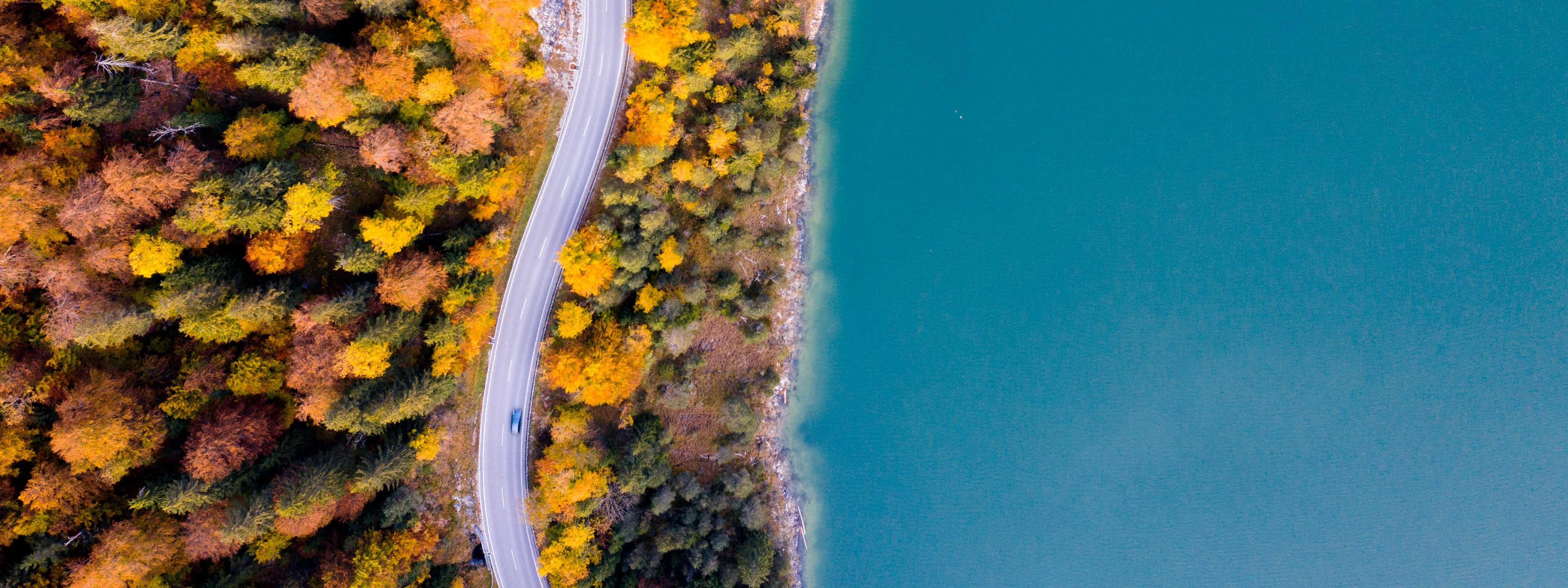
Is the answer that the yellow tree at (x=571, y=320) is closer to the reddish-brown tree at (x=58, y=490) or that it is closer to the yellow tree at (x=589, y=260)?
the yellow tree at (x=589, y=260)

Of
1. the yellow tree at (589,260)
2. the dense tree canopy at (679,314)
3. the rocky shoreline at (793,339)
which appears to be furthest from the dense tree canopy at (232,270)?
the rocky shoreline at (793,339)

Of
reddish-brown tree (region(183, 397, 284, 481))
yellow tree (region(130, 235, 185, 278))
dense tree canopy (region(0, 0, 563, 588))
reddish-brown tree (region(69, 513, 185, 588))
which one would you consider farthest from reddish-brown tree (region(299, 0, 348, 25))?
reddish-brown tree (region(69, 513, 185, 588))

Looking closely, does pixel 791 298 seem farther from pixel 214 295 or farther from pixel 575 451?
pixel 214 295

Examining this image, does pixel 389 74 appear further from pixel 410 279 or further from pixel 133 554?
pixel 133 554

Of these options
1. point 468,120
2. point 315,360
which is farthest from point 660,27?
point 315,360

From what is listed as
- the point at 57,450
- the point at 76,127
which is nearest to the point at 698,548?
the point at 57,450

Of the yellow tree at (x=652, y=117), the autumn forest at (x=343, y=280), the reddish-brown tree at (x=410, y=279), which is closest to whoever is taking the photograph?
the autumn forest at (x=343, y=280)
